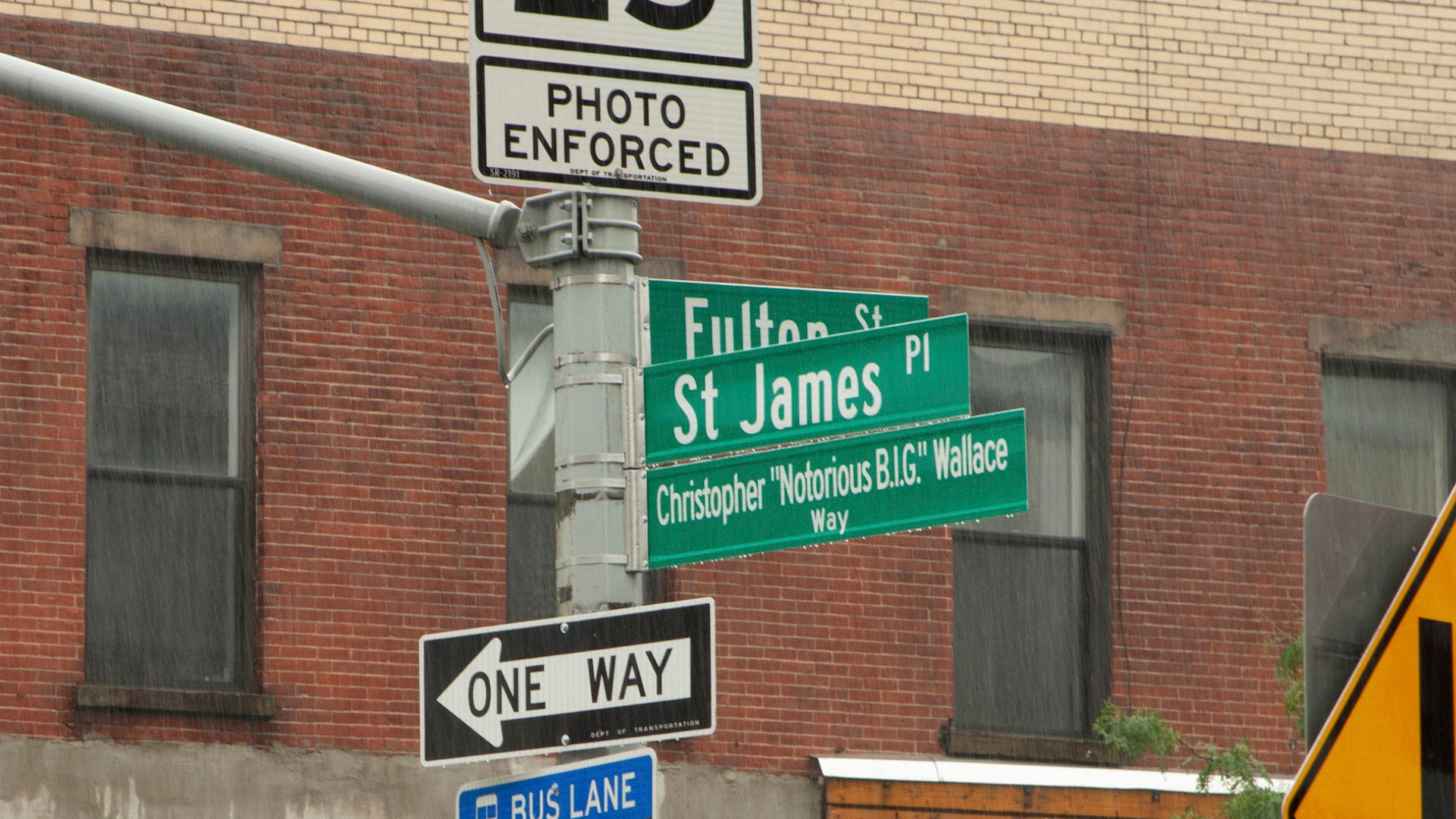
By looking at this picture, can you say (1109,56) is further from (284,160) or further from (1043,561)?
(284,160)

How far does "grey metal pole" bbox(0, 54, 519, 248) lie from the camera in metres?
6.52

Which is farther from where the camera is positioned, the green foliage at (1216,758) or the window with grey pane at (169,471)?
the window with grey pane at (169,471)

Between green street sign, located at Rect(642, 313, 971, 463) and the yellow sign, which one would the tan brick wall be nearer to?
green street sign, located at Rect(642, 313, 971, 463)

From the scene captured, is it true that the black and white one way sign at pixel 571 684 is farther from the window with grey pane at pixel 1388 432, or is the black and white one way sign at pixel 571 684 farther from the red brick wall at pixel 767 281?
the window with grey pane at pixel 1388 432

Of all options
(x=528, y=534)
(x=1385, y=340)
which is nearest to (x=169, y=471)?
(x=528, y=534)

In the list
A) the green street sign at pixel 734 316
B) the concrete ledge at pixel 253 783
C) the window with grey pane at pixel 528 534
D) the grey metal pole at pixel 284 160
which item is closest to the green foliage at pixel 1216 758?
the concrete ledge at pixel 253 783

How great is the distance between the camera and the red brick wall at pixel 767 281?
12.7 metres

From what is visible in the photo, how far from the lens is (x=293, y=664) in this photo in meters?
12.7

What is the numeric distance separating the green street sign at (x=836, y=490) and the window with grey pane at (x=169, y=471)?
708 centimetres

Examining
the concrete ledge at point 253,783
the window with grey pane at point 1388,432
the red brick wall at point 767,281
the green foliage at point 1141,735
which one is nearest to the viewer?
the green foliage at point 1141,735

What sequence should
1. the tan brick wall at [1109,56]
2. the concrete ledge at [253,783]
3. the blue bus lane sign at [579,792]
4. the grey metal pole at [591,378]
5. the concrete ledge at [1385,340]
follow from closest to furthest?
the blue bus lane sign at [579,792]
the grey metal pole at [591,378]
the concrete ledge at [253,783]
the tan brick wall at [1109,56]
the concrete ledge at [1385,340]

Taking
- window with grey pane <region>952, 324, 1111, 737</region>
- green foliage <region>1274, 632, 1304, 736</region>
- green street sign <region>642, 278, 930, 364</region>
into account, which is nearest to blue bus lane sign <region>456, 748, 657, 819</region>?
green street sign <region>642, 278, 930, 364</region>

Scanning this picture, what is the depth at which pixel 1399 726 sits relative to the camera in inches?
162

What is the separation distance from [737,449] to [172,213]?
744 centimetres
